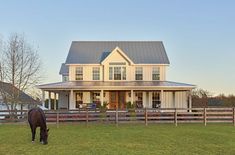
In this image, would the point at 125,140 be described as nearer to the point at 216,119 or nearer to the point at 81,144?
the point at 81,144

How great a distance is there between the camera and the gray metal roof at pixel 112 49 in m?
31.3

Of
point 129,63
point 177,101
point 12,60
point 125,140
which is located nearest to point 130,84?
point 129,63

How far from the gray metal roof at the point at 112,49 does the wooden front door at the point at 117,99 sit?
2.97m

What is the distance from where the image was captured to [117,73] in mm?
30453

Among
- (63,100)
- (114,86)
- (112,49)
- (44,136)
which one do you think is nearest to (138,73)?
(114,86)

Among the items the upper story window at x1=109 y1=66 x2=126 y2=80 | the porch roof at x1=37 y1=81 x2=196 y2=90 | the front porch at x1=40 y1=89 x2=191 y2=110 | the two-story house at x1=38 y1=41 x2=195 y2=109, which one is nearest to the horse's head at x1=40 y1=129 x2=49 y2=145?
the porch roof at x1=37 y1=81 x2=196 y2=90

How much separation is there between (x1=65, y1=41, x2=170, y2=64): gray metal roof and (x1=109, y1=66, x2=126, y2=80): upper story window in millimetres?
1353

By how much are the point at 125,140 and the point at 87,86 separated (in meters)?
13.6

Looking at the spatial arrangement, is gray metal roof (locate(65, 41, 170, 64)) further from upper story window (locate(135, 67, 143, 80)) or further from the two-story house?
upper story window (locate(135, 67, 143, 80))

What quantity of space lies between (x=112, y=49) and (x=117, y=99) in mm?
5493

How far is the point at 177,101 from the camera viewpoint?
101 ft

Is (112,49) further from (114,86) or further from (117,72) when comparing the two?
(114,86)

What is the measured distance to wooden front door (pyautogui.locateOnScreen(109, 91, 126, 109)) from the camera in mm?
30344

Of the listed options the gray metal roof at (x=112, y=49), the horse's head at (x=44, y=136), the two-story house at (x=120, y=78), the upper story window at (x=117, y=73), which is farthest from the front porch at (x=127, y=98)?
the horse's head at (x=44, y=136)
